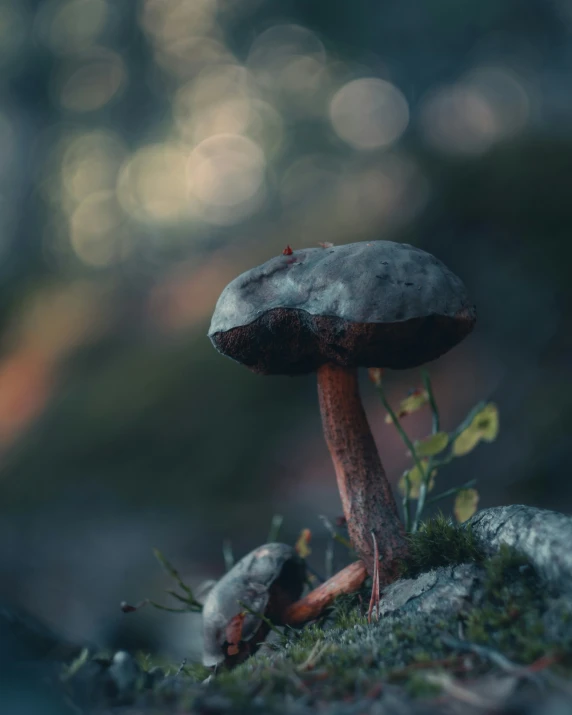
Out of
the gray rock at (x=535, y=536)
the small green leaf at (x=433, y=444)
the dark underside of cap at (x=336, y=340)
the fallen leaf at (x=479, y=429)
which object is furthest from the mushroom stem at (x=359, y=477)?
the fallen leaf at (x=479, y=429)

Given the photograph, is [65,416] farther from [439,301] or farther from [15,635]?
[439,301]

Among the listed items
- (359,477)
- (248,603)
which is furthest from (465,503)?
(248,603)

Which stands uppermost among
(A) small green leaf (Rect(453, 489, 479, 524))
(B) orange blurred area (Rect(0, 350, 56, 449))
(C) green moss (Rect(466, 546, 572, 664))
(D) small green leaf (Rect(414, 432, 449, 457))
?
(B) orange blurred area (Rect(0, 350, 56, 449))

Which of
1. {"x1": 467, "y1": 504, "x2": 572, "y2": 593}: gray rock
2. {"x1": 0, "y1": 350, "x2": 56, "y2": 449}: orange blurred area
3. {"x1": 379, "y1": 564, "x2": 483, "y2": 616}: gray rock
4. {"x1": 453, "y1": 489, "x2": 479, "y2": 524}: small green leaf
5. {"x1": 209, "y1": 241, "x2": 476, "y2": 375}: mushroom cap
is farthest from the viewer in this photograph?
{"x1": 0, "y1": 350, "x2": 56, "y2": 449}: orange blurred area

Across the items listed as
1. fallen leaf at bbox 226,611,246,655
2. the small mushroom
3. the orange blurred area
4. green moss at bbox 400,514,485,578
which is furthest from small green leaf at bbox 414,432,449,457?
the orange blurred area

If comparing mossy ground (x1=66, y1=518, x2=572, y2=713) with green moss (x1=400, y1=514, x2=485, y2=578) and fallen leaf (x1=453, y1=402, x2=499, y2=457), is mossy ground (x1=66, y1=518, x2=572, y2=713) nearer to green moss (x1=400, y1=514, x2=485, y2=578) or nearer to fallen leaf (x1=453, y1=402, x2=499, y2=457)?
green moss (x1=400, y1=514, x2=485, y2=578)

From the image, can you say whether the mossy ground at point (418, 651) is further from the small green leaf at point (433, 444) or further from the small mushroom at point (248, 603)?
the small green leaf at point (433, 444)

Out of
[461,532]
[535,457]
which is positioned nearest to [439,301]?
[461,532]
